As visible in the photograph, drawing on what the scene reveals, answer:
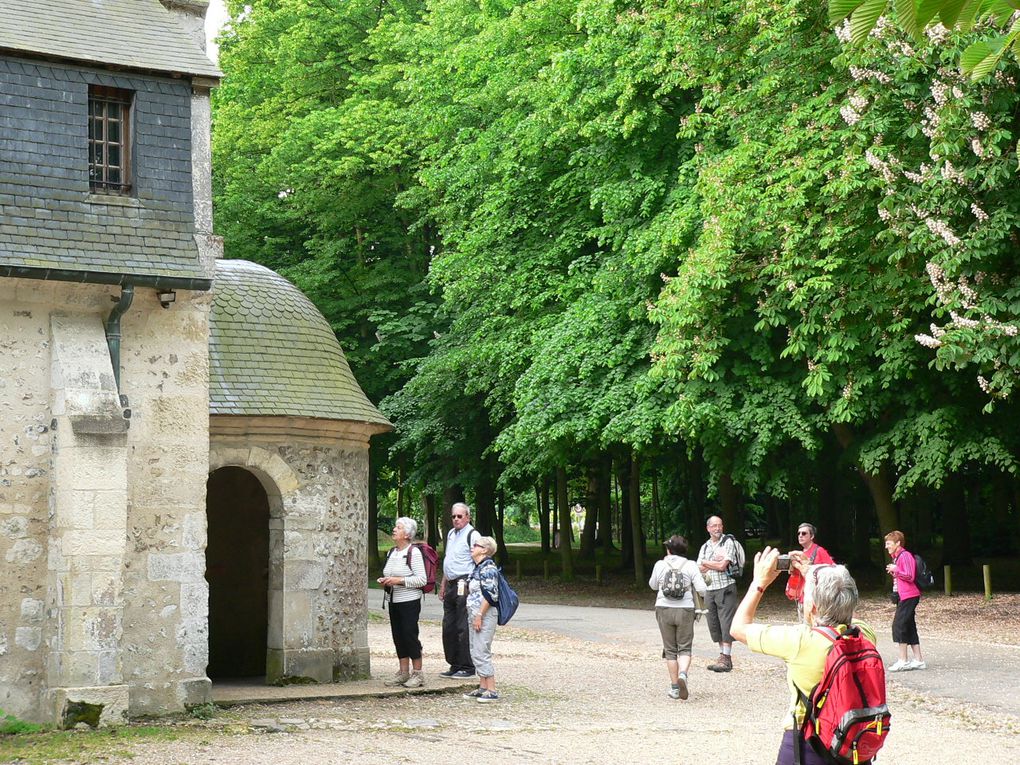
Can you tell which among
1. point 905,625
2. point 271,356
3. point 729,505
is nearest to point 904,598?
point 905,625

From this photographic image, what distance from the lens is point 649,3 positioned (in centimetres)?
2297

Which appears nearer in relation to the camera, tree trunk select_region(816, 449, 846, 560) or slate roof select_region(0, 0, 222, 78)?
slate roof select_region(0, 0, 222, 78)

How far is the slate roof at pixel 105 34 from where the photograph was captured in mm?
11500

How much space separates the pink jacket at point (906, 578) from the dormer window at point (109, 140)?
944cm

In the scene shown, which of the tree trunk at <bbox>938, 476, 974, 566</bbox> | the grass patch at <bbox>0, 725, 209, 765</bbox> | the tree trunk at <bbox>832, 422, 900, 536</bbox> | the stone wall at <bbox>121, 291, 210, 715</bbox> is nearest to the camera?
the grass patch at <bbox>0, 725, 209, 765</bbox>

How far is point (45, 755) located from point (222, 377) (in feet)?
16.5

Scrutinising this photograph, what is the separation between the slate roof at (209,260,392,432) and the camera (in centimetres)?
1370

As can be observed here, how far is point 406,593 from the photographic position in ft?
43.7

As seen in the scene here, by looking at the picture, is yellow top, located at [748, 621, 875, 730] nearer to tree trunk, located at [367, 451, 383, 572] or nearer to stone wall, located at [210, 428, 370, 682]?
stone wall, located at [210, 428, 370, 682]

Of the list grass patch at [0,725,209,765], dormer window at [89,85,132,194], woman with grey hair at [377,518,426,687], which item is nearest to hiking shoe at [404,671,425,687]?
woman with grey hair at [377,518,426,687]

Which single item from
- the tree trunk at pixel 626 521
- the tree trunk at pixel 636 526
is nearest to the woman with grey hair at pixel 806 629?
the tree trunk at pixel 636 526

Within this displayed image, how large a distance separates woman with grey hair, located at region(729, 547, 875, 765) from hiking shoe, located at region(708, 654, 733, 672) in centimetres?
981

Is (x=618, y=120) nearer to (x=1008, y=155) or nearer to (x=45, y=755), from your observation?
(x=1008, y=155)

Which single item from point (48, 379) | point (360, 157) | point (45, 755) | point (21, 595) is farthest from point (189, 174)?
point (360, 157)
